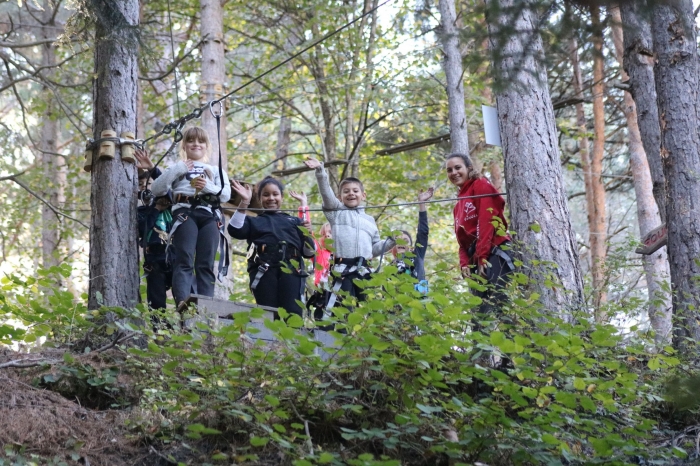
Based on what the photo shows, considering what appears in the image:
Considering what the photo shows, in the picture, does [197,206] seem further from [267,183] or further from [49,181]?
[49,181]

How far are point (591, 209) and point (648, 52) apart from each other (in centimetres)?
672

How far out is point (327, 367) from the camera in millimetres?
3775

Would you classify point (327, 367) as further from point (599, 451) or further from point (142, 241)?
point (142, 241)

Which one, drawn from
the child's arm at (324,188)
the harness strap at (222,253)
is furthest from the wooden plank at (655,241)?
the harness strap at (222,253)

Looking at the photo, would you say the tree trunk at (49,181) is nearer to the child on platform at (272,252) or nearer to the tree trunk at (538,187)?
the child on platform at (272,252)

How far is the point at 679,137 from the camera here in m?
6.39

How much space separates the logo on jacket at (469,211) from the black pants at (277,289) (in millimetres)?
1462

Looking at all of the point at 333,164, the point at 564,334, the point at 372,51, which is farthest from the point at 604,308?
the point at 372,51

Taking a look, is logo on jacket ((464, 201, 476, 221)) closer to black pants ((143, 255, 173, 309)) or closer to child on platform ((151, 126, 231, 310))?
child on platform ((151, 126, 231, 310))

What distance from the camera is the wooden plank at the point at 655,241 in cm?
658

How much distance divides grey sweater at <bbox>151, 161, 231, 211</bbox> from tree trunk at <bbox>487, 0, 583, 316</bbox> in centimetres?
236

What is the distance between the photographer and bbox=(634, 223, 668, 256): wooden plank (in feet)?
21.6

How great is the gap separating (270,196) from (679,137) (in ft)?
11.6

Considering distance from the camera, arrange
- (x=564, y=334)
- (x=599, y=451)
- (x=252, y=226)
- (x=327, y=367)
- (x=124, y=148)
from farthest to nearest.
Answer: (x=252, y=226) → (x=124, y=148) → (x=564, y=334) → (x=327, y=367) → (x=599, y=451)
